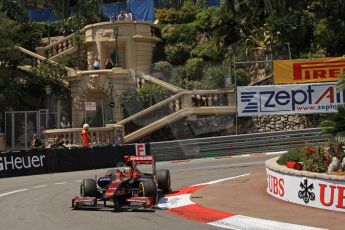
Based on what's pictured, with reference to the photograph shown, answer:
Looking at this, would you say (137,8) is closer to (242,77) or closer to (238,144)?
(242,77)

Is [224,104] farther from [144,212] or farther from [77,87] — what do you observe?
[144,212]

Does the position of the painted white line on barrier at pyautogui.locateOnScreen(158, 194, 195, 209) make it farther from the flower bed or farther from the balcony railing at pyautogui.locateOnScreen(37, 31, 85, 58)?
the balcony railing at pyautogui.locateOnScreen(37, 31, 85, 58)

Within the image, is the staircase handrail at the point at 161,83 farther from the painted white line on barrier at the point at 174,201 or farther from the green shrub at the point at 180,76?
the painted white line on barrier at the point at 174,201

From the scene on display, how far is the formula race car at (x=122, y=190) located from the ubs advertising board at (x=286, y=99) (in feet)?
53.7

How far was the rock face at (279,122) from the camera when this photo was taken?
1215 inches

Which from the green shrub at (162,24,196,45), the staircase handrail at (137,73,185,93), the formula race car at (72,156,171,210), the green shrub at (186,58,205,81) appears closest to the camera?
the formula race car at (72,156,171,210)

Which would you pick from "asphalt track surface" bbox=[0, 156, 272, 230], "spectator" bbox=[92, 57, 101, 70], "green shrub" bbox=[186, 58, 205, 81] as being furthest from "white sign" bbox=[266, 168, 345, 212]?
"spectator" bbox=[92, 57, 101, 70]

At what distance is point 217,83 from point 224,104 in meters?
1.12

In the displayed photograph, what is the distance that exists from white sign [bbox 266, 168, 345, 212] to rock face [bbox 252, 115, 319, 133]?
56.9 feet

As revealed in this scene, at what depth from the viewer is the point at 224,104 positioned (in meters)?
30.3

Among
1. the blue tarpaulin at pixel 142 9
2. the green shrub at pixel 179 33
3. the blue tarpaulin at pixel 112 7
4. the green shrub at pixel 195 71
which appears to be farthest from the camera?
the blue tarpaulin at pixel 112 7

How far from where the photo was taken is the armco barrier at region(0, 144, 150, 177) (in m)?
24.2

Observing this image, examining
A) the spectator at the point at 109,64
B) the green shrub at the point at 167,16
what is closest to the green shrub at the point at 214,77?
the spectator at the point at 109,64

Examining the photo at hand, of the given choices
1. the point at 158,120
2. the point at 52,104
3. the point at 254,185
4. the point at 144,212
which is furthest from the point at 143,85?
the point at 144,212
